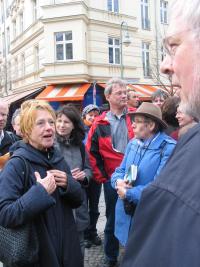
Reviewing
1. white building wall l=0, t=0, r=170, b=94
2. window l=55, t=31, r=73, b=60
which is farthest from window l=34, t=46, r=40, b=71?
window l=55, t=31, r=73, b=60

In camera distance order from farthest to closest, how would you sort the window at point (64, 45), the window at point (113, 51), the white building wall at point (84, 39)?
the window at point (113, 51), the window at point (64, 45), the white building wall at point (84, 39)

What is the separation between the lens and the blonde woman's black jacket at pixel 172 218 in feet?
2.67

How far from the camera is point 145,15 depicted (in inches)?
900

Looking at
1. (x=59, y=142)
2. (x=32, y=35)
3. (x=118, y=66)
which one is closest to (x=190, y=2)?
(x=59, y=142)

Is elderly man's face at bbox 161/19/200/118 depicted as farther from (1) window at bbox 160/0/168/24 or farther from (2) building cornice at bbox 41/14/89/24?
(1) window at bbox 160/0/168/24

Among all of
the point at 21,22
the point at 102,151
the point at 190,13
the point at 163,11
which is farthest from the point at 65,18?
the point at 190,13

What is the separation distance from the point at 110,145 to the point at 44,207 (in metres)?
2.22

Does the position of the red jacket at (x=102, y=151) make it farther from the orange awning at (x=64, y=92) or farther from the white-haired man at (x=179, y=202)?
the orange awning at (x=64, y=92)

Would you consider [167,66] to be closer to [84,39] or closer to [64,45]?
[84,39]

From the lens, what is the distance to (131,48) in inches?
838

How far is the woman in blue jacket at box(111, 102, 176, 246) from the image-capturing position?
11.3 ft

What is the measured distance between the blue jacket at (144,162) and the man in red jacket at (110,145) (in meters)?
0.87

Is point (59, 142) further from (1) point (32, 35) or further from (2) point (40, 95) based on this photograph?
(1) point (32, 35)

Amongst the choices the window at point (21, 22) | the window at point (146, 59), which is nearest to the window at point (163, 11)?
the window at point (146, 59)
